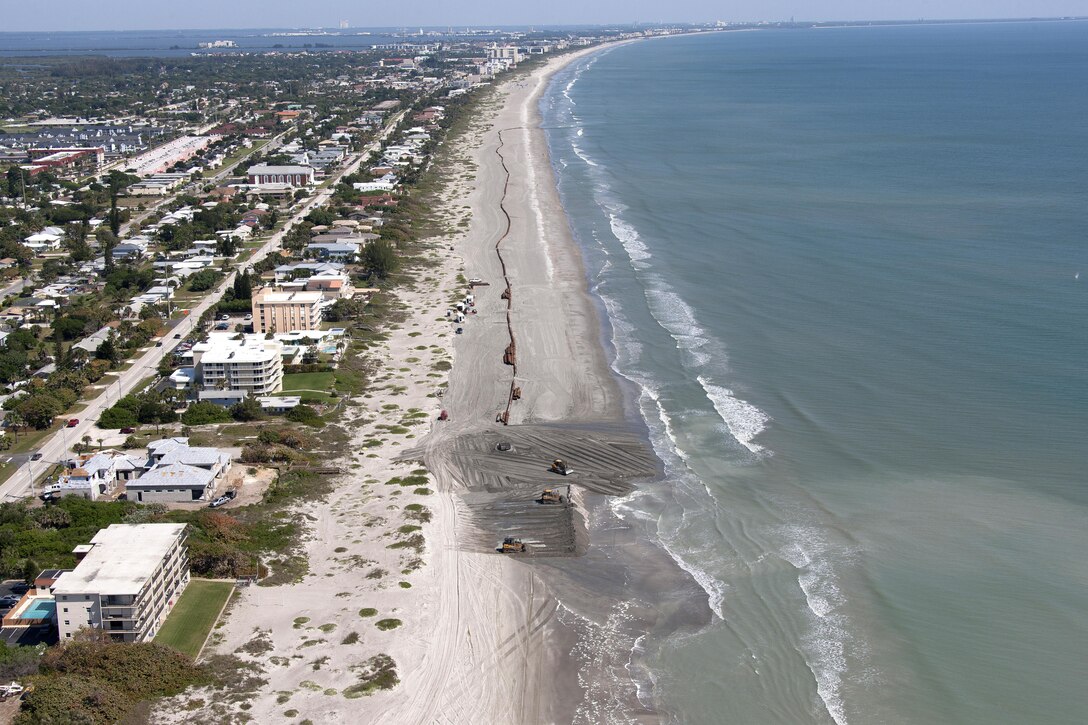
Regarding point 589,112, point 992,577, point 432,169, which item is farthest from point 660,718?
point 589,112

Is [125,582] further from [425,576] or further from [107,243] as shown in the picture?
[107,243]

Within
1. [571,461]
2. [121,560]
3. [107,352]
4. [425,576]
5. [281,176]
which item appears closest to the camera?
[121,560]

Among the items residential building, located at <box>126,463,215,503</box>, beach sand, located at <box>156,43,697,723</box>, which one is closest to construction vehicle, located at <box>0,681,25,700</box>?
beach sand, located at <box>156,43,697,723</box>

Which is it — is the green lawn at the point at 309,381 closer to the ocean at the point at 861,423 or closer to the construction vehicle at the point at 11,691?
the ocean at the point at 861,423

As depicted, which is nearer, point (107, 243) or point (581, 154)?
point (107, 243)

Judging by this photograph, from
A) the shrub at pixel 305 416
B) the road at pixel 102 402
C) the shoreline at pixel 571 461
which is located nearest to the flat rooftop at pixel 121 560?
the road at pixel 102 402

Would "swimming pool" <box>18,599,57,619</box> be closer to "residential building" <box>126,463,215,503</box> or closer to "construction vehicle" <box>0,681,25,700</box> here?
"construction vehicle" <box>0,681,25,700</box>

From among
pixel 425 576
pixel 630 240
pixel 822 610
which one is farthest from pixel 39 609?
pixel 630 240
